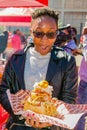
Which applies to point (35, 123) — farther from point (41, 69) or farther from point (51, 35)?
point (51, 35)

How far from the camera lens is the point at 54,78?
2025mm

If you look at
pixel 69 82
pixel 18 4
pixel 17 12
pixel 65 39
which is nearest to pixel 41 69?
pixel 69 82

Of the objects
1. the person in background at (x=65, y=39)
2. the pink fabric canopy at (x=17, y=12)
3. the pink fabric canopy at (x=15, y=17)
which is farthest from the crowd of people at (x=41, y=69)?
the person in background at (x=65, y=39)

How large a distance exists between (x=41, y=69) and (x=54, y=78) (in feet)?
0.31

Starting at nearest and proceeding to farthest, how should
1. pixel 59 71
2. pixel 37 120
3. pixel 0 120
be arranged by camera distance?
pixel 37 120
pixel 59 71
pixel 0 120

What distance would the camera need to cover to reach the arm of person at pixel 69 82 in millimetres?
2041

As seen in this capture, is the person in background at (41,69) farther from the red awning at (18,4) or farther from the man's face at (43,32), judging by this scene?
the red awning at (18,4)

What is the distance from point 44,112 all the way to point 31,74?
243mm

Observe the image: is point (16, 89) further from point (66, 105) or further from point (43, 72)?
point (66, 105)

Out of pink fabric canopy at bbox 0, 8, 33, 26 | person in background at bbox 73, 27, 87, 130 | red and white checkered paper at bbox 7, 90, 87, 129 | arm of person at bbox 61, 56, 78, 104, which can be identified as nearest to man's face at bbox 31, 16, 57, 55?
arm of person at bbox 61, 56, 78, 104

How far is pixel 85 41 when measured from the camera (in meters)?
4.44

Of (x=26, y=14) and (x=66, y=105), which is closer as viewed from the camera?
(x=66, y=105)

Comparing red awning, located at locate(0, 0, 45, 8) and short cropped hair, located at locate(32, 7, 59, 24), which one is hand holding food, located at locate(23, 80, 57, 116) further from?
red awning, located at locate(0, 0, 45, 8)

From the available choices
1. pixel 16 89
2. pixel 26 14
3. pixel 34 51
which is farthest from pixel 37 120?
pixel 26 14
